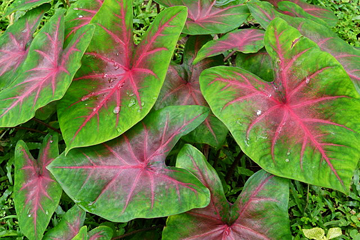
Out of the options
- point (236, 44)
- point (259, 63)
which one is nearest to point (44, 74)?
point (236, 44)

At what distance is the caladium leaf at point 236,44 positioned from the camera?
1.55 m

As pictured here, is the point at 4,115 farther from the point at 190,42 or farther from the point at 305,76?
the point at 305,76

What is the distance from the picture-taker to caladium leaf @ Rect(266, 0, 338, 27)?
1871 mm

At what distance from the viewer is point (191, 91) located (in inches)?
64.6

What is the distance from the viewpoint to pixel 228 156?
6.87 feet

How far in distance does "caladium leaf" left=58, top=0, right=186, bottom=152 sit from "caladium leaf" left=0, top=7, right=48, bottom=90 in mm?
511

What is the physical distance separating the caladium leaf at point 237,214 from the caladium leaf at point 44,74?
59 centimetres

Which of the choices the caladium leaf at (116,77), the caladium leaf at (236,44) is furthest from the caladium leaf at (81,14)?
the caladium leaf at (236,44)

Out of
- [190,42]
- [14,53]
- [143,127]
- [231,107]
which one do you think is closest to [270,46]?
[231,107]

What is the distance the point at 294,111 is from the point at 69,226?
1108 millimetres

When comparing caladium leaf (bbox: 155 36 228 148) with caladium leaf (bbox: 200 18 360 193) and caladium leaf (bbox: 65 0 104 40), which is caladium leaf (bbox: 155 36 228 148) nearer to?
caladium leaf (bbox: 200 18 360 193)

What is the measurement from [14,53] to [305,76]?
1499 mm

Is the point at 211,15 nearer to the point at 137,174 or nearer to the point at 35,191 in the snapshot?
the point at 137,174

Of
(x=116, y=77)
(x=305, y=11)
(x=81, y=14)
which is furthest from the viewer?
(x=305, y=11)
